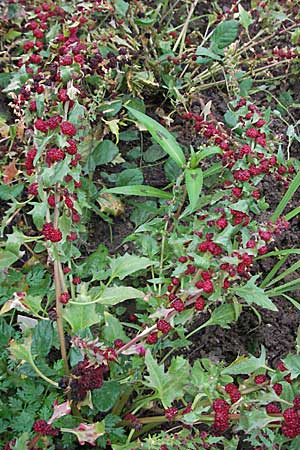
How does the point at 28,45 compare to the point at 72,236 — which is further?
the point at 28,45

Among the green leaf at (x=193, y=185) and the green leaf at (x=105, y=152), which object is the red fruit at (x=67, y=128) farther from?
the green leaf at (x=105, y=152)

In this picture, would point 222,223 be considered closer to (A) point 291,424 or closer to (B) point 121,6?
(A) point 291,424

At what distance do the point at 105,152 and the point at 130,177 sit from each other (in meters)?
0.11

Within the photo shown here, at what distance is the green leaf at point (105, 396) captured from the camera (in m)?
1.40

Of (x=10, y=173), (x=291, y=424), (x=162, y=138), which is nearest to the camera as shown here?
(x=291, y=424)

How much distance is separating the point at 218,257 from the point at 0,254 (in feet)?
1.63

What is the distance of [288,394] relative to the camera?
1295 mm

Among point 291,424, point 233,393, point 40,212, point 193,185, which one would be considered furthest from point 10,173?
point 291,424

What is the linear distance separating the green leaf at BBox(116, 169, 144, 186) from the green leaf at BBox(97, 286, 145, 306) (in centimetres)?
64

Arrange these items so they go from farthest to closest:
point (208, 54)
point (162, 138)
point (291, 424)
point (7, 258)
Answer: point (208, 54) → point (162, 138) → point (7, 258) → point (291, 424)

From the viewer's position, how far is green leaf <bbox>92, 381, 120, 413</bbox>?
4.58ft

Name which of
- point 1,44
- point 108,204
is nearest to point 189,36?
point 1,44

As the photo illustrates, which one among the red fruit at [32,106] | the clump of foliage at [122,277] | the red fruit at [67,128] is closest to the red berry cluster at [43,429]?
the clump of foliage at [122,277]

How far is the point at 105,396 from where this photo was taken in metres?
1.40
